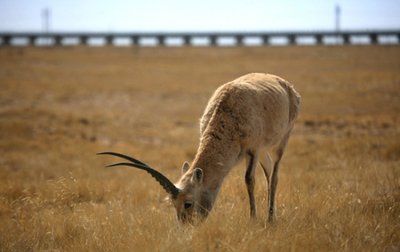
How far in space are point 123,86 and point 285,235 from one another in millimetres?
32025

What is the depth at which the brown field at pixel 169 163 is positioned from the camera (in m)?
6.23

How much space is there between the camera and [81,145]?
60.3ft

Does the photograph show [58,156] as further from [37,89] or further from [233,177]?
[37,89]

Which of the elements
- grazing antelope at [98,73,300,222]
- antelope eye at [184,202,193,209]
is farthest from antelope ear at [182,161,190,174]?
A: antelope eye at [184,202,193,209]

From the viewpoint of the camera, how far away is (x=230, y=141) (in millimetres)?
6906

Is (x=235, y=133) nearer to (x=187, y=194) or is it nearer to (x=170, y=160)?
(x=187, y=194)

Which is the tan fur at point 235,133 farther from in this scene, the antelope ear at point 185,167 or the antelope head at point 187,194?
the antelope ear at point 185,167

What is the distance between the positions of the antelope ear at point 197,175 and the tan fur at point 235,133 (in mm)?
54

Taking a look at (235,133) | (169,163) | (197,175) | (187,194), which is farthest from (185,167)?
(169,163)

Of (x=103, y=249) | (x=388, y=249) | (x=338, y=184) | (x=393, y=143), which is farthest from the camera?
(x=393, y=143)

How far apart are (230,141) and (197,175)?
0.78 meters

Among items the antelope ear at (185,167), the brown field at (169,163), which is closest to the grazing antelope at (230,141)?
the antelope ear at (185,167)

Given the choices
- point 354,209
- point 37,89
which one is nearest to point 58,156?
point 354,209

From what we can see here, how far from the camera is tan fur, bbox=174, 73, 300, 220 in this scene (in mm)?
6645
